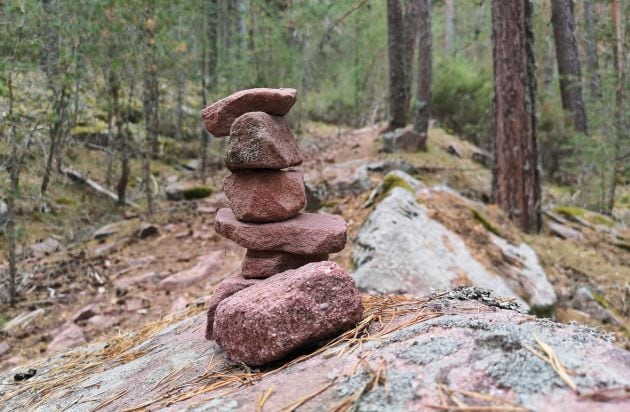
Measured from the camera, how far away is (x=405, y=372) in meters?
1.60

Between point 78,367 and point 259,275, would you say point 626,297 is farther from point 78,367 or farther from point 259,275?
point 78,367

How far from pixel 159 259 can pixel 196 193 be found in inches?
114

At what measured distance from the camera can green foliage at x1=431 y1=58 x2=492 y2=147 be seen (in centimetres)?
1359

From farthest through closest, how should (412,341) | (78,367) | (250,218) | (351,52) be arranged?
(351,52), (78,367), (250,218), (412,341)

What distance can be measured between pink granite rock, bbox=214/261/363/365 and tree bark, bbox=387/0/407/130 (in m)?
8.89

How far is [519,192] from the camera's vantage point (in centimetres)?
678

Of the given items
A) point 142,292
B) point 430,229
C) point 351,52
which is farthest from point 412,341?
point 351,52

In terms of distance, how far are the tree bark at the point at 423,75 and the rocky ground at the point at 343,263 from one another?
1.77m

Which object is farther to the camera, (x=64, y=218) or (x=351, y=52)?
(x=351, y=52)

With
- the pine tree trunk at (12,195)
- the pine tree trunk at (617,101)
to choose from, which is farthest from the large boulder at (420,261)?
the pine tree trunk at (617,101)

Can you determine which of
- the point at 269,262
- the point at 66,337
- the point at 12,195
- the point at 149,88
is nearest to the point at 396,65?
the point at 149,88

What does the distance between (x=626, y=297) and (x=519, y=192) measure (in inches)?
A: 74.4

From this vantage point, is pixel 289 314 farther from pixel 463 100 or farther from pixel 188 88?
pixel 188 88

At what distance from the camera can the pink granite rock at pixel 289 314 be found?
2.07 m
